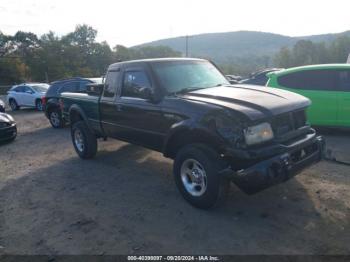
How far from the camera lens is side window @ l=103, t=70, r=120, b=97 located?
6074 mm

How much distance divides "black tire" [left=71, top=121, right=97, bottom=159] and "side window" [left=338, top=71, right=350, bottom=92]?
5.57m

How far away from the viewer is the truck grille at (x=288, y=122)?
14.0ft

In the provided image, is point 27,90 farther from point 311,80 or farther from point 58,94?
point 311,80

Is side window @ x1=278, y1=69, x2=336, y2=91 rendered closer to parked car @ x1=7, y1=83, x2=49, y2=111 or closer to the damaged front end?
the damaged front end

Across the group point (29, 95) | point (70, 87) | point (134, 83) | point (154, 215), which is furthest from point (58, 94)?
point (154, 215)

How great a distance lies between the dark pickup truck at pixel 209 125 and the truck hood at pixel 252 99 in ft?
0.04

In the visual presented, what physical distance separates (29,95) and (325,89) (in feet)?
48.2

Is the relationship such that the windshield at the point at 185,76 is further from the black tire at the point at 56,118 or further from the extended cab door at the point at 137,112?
the black tire at the point at 56,118

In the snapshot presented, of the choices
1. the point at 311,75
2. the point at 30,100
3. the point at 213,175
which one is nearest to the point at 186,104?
the point at 213,175

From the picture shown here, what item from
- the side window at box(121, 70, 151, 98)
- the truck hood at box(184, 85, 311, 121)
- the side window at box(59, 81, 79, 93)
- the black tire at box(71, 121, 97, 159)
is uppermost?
the side window at box(121, 70, 151, 98)

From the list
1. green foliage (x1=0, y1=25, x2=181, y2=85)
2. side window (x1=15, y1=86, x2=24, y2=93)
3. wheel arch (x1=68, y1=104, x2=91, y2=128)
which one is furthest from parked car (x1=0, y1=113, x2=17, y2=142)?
green foliage (x1=0, y1=25, x2=181, y2=85)

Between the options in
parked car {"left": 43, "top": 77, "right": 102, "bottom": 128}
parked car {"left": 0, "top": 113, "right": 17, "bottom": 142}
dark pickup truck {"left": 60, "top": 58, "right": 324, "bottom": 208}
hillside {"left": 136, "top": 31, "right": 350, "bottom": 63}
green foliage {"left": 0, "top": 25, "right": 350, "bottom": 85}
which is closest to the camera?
dark pickup truck {"left": 60, "top": 58, "right": 324, "bottom": 208}

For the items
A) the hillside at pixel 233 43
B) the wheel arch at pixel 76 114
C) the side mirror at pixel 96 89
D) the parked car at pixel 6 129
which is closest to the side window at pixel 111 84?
the side mirror at pixel 96 89

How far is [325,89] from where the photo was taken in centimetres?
784
